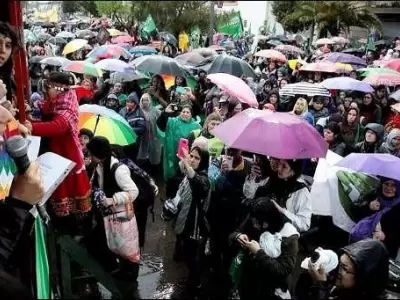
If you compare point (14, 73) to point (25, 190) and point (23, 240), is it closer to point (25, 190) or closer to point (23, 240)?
point (25, 190)

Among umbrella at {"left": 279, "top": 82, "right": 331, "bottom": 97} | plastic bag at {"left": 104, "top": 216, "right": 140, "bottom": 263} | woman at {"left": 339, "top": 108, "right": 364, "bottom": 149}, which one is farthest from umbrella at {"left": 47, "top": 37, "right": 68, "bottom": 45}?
plastic bag at {"left": 104, "top": 216, "right": 140, "bottom": 263}

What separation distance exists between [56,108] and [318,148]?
7.22 ft

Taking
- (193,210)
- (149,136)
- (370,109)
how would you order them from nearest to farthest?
1. (193,210)
2. (149,136)
3. (370,109)

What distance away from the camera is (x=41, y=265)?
251cm

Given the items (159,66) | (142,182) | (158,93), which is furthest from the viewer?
(159,66)

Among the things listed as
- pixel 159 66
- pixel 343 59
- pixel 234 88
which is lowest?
pixel 343 59

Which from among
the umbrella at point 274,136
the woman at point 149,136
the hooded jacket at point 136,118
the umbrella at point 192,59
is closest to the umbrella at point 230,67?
the woman at point 149,136

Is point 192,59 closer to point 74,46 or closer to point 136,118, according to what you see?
point 74,46

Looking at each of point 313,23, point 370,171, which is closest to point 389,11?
point 313,23

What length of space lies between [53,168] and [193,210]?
1634 millimetres

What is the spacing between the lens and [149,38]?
2077cm

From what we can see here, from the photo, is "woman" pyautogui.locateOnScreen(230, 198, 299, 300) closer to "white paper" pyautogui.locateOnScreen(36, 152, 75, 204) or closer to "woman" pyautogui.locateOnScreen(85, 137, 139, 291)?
"woman" pyautogui.locateOnScreen(85, 137, 139, 291)

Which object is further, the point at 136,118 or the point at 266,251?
the point at 136,118

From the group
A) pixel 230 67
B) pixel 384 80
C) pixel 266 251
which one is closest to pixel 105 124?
pixel 266 251
